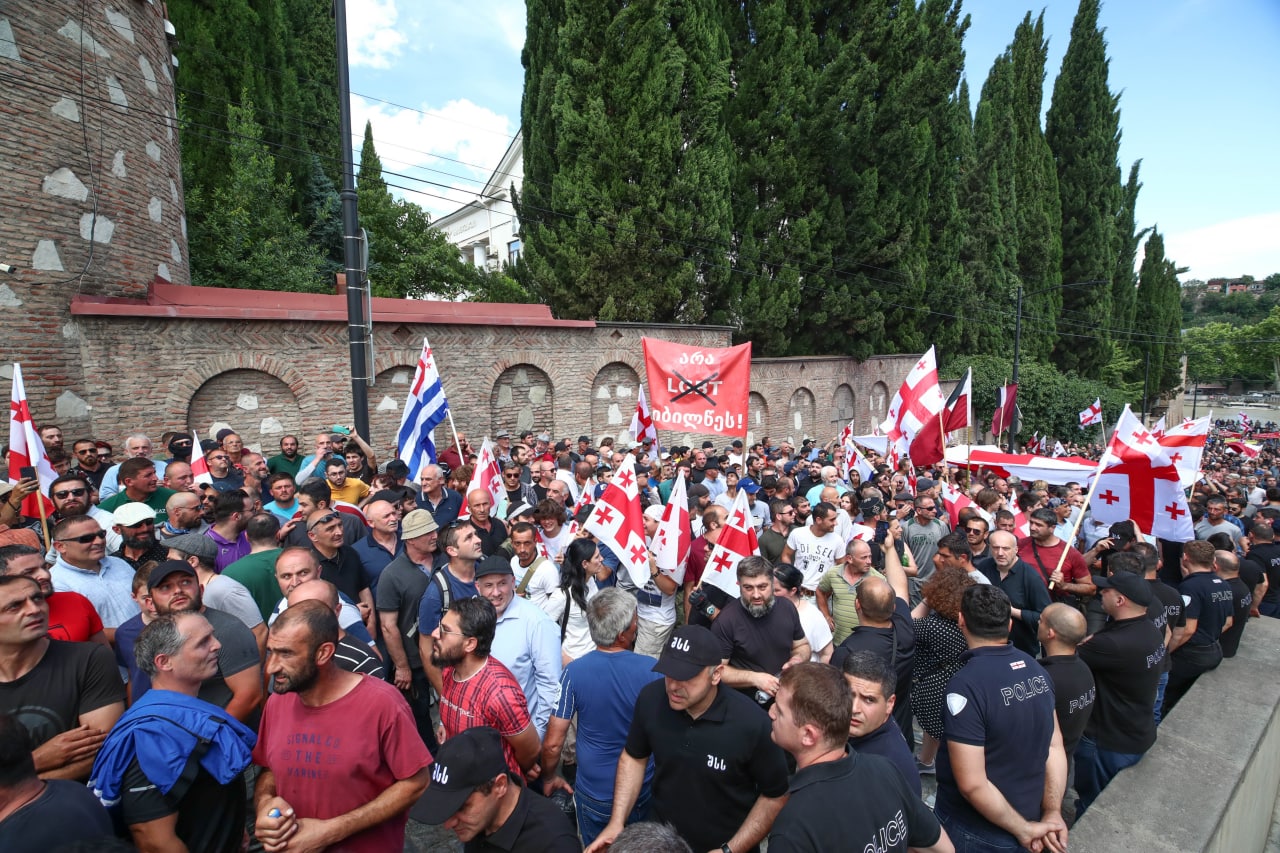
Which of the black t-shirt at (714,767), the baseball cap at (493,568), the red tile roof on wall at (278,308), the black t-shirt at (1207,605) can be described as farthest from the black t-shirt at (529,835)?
the red tile roof on wall at (278,308)

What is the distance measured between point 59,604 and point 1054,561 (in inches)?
268

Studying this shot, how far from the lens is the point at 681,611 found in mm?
6090

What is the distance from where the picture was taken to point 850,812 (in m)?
2.09

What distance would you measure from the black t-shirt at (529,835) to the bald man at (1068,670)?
2622mm

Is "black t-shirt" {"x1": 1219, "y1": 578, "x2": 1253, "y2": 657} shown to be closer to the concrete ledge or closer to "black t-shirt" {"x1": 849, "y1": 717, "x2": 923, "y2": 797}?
the concrete ledge

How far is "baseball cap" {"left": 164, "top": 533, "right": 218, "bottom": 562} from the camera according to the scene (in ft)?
12.6

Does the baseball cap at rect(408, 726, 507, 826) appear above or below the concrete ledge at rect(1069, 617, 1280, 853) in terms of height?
above

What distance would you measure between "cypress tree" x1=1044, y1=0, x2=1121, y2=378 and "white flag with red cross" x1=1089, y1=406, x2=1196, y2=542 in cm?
3658

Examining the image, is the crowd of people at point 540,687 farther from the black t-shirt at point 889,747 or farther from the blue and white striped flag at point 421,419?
the blue and white striped flag at point 421,419

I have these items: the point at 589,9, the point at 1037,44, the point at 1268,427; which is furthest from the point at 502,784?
the point at 1268,427

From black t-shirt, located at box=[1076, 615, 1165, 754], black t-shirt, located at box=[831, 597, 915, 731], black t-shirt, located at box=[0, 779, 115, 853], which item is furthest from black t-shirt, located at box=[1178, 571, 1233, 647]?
black t-shirt, located at box=[0, 779, 115, 853]

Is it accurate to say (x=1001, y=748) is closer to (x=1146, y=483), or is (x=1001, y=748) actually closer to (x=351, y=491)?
(x=1146, y=483)

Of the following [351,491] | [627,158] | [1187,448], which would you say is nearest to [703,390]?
[351,491]

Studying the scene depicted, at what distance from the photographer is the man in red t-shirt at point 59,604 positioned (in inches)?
125
